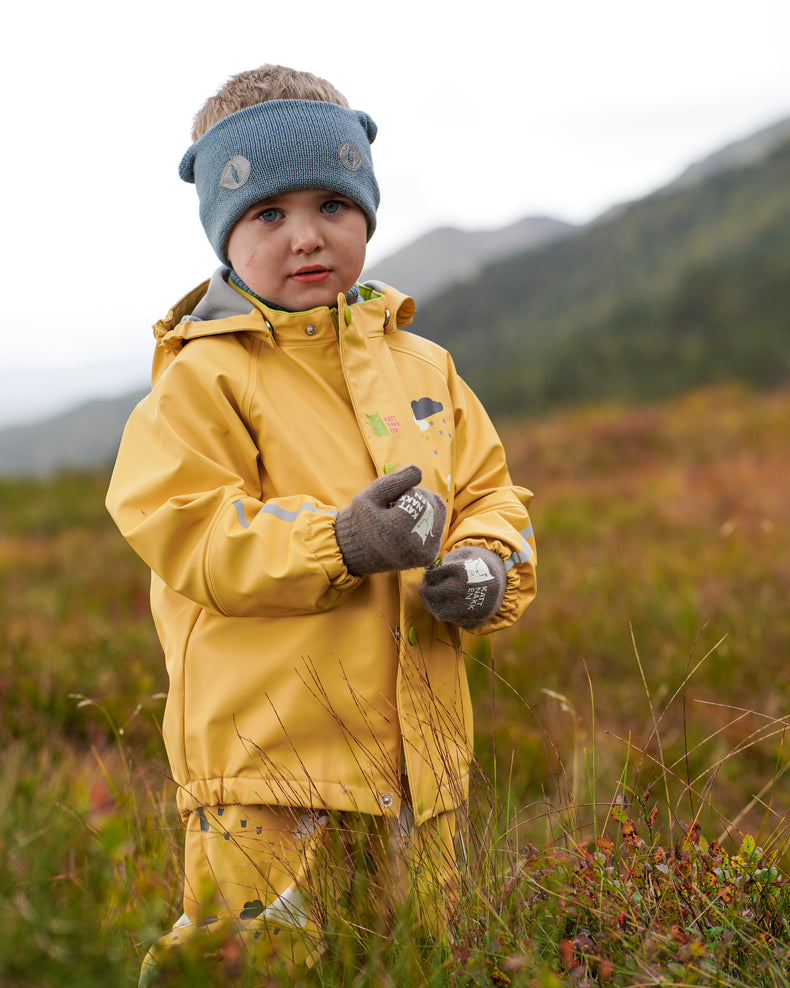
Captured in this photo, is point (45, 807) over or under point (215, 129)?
under

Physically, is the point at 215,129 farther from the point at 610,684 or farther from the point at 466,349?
the point at 466,349

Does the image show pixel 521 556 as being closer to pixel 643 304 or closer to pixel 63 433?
pixel 643 304

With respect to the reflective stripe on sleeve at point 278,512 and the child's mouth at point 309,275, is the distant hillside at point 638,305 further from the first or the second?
the reflective stripe on sleeve at point 278,512

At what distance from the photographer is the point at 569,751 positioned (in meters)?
3.91

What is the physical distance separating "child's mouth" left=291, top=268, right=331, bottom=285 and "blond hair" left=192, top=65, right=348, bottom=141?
0.47 metres

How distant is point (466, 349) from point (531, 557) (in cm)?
4249

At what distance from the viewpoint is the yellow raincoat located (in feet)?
5.84

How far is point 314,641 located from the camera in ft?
6.31

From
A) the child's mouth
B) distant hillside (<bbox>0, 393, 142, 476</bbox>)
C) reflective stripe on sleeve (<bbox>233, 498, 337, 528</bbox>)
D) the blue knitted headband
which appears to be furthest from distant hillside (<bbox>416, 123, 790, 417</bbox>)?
distant hillside (<bbox>0, 393, 142, 476</bbox>)

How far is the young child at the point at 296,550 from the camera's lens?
69.7 inches

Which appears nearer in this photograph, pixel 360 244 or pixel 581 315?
pixel 360 244

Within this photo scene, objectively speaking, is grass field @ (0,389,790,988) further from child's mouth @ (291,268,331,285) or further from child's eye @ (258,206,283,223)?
child's eye @ (258,206,283,223)

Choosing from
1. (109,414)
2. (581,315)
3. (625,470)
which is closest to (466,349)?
(581,315)

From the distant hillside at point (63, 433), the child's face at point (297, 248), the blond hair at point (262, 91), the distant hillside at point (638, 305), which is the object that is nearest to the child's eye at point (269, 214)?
the child's face at point (297, 248)
